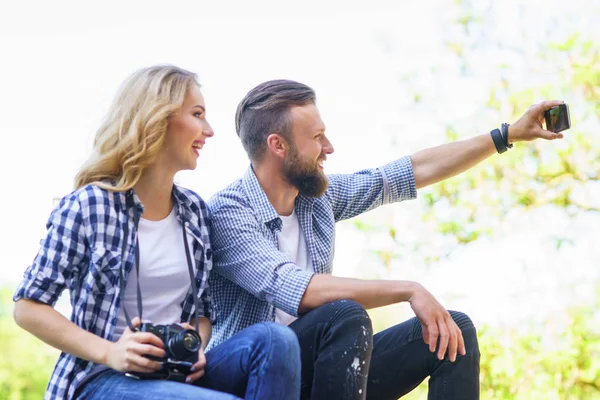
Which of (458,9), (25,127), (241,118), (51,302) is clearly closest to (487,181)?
(458,9)

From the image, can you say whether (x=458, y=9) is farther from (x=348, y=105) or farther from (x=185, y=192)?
(x=185, y=192)

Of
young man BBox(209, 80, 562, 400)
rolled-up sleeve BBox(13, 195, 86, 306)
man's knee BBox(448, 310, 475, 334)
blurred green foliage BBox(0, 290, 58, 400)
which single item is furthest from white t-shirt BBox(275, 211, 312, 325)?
blurred green foliage BBox(0, 290, 58, 400)

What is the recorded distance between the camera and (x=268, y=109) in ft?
7.44

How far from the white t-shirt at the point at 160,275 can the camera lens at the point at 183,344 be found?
0.17 meters

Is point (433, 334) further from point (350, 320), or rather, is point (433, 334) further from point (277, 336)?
point (277, 336)

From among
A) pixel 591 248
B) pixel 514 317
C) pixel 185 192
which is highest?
pixel 185 192

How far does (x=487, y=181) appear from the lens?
4883mm

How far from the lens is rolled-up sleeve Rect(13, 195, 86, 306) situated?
1.54 meters

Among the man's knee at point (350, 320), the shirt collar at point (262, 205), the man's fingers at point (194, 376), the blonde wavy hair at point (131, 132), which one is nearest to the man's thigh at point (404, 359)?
the man's knee at point (350, 320)

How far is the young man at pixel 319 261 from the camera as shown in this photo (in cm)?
174

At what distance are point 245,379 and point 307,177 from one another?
697 mm

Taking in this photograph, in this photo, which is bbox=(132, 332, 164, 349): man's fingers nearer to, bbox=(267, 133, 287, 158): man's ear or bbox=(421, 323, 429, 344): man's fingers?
bbox=(421, 323, 429, 344): man's fingers

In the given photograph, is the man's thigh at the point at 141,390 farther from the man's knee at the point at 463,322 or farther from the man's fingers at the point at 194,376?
the man's knee at the point at 463,322

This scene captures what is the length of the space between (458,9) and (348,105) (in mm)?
1036
